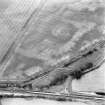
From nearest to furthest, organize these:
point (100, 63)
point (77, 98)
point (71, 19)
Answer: point (77, 98), point (100, 63), point (71, 19)

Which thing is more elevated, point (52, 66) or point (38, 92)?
point (52, 66)

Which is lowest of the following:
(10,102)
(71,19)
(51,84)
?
(10,102)

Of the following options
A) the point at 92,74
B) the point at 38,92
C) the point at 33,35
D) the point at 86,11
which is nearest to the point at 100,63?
the point at 92,74

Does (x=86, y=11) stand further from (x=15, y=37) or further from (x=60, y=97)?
(x=60, y=97)

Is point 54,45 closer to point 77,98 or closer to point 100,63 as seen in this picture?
point 100,63

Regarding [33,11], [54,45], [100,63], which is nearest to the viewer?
[100,63]

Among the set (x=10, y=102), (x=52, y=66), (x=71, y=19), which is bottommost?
(x=10, y=102)

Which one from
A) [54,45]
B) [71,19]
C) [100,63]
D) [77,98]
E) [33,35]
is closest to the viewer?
[77,98]

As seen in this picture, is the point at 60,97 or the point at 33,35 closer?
the point at 60,97

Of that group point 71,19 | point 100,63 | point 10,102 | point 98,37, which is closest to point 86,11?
point 71,19
